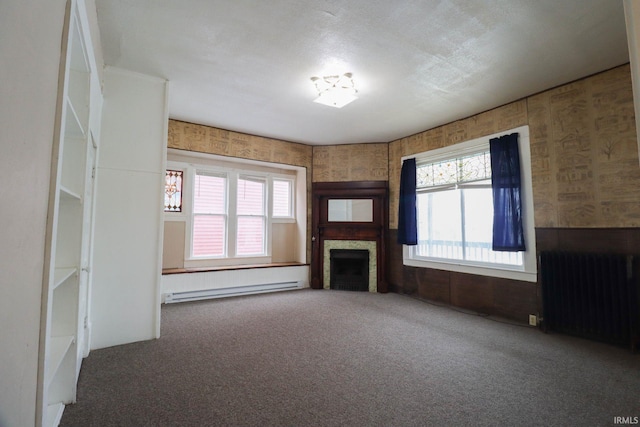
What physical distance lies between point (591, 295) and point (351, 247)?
363 cm

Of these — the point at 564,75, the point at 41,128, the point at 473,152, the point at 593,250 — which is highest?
the point at 564,75

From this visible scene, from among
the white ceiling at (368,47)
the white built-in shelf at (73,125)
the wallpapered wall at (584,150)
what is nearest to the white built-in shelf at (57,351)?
the white built-in shelf at (73,125)

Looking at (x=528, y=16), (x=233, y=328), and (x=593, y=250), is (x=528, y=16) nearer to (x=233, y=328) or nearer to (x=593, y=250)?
(x=593, y=250)

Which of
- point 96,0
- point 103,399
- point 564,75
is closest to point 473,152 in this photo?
point 564,75

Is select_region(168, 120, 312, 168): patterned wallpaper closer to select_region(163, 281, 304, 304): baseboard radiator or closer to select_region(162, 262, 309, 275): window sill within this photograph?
select_region(162, 262, 309, 275): window sill

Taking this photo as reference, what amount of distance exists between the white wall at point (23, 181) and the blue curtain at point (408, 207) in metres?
4.96

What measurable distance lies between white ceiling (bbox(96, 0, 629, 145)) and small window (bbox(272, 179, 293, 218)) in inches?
89.5

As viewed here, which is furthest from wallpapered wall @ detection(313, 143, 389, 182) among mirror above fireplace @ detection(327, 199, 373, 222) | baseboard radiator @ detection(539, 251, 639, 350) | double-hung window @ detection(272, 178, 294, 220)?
baseboard radiator @ detection(539, 251, 639, 350)

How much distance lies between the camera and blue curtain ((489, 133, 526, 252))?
385cm

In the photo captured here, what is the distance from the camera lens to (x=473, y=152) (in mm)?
4520

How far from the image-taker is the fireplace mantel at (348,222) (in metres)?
5.84

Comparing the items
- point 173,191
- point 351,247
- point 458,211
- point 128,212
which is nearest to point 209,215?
point 173,191

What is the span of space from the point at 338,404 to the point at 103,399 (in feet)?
5.62

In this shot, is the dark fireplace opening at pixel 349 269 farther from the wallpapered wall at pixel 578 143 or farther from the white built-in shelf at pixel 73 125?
the white built-in shelf at pixel 73 125
